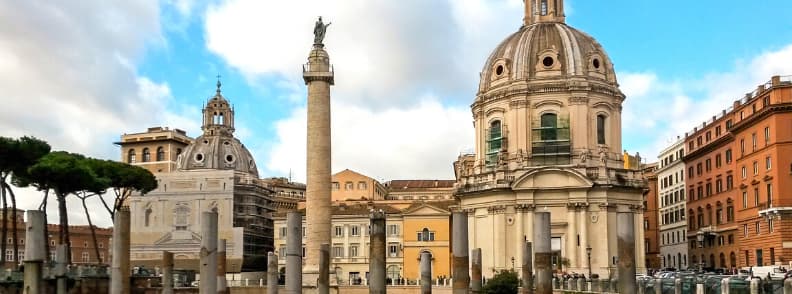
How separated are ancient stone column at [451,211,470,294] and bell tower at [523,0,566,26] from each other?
45.1 meters

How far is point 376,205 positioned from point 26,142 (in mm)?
37295

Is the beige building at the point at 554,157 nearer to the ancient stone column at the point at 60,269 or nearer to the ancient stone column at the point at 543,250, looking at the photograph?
the ancient stone column at the point at 60,269

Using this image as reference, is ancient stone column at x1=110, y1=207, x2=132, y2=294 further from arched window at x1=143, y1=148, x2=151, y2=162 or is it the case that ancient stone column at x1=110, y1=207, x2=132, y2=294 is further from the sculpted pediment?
arched window at x1=143, y1=148, x2=151, y2=162

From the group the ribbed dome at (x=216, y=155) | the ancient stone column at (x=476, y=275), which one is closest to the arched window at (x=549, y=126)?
the ancient stone column at (x=476, y=275)

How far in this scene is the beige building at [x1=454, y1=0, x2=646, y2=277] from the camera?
65125 millimetres

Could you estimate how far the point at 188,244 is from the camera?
85.7 meters

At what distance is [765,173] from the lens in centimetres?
5744

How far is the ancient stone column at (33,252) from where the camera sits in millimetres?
24938

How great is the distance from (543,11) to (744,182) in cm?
1992

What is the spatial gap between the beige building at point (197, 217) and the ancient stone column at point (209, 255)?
5704cm

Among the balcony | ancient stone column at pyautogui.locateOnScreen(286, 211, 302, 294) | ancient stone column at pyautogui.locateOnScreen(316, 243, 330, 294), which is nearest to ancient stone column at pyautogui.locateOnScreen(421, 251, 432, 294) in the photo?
ancient stone column at pyautogui.locateOnScreen(316, 243, 330, 294)

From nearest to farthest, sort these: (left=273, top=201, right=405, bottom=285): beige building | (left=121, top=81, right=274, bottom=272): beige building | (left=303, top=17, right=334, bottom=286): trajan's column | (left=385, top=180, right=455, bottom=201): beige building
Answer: (left=303, top=17, right=334, bottom=286): trajan's column
(left=273, top=201, right=405, bottom=285): beige building
(left=121, top=81, right=274, bottom=272): beige building
(left=385, top=180, right=455, bottom=201): beige building

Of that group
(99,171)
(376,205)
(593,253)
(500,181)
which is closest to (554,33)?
(500,181)

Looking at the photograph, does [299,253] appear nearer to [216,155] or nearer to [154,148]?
[216,155]
